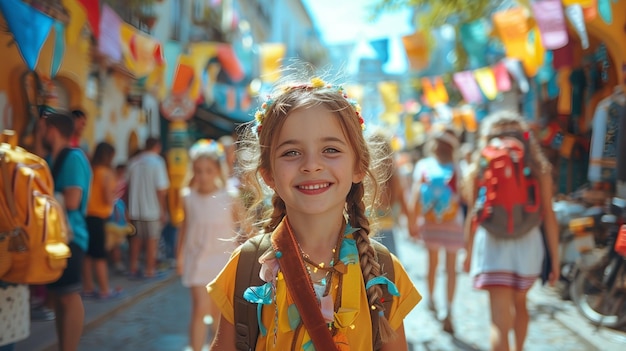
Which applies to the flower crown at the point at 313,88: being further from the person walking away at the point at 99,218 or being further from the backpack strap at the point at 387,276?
the person walking away at the point at 99,218

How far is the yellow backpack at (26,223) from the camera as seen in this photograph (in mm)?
2715

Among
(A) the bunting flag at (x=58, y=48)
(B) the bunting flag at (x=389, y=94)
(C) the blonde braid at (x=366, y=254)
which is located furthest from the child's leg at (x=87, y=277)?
(B) the bunting flag at (x=389, y=94)

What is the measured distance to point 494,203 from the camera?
3.75m

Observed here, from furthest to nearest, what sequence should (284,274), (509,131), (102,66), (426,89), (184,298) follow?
(426,89), (102,66), (184,298), (509,131), (284,274)

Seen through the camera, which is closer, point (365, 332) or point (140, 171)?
point (365, 332)

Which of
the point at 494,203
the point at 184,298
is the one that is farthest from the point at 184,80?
the point at 494,203

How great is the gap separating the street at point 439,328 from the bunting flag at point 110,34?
109 inches

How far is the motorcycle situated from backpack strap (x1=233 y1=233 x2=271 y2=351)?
3451 millimetres

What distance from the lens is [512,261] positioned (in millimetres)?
3730

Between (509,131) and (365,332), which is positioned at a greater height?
(509,131)

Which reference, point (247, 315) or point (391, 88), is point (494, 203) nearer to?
point (247, 315)

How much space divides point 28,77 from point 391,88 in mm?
12455

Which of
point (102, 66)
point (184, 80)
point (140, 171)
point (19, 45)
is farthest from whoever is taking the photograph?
point (184, 80)

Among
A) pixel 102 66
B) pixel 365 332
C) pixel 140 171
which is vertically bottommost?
pixel 365 332
